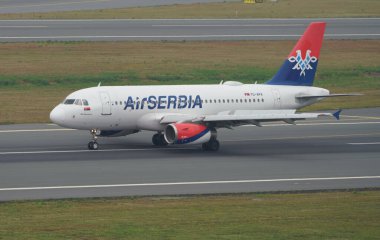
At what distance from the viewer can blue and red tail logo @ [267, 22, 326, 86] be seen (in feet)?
189

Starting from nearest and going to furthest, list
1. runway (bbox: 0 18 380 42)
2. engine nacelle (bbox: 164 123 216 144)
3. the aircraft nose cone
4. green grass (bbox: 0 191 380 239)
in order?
green grass (bbox: 0 191 380 239)
engine nacelle (bbox: 164 123 216 144)
the aircraft nose cone
runway (bbox: 0 18 380 42)

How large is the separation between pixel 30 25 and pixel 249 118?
174ft

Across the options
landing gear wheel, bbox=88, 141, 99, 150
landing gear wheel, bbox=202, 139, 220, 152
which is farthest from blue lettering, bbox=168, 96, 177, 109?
landing gear wheel, bbox=88, 141, 99, 150

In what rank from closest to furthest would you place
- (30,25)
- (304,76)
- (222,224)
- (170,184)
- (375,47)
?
(222,224), (170,184), (304,76), (375,47), (30,25)

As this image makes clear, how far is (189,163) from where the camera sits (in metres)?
48.0

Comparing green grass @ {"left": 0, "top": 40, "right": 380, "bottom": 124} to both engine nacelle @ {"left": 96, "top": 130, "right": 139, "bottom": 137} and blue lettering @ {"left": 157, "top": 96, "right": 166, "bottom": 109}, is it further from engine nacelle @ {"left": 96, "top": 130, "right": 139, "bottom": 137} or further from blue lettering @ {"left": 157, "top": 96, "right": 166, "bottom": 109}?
blue lettering @ {"left": 157, "top": 96, "right": 166, "bottom": 109}

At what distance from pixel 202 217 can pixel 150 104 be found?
18287 mm

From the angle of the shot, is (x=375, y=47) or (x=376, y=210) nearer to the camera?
(x=376, y=210)

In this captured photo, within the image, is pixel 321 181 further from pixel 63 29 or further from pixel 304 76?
pixel 63 29

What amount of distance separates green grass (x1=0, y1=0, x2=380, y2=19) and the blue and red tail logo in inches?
2112

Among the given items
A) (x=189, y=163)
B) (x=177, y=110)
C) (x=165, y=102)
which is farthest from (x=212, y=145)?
(x=189, y=163)

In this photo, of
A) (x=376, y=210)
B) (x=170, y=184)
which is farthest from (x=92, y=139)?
(x=376, y=210)

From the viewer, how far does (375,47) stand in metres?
92.8

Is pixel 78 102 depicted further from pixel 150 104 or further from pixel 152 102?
pixel 152 102
